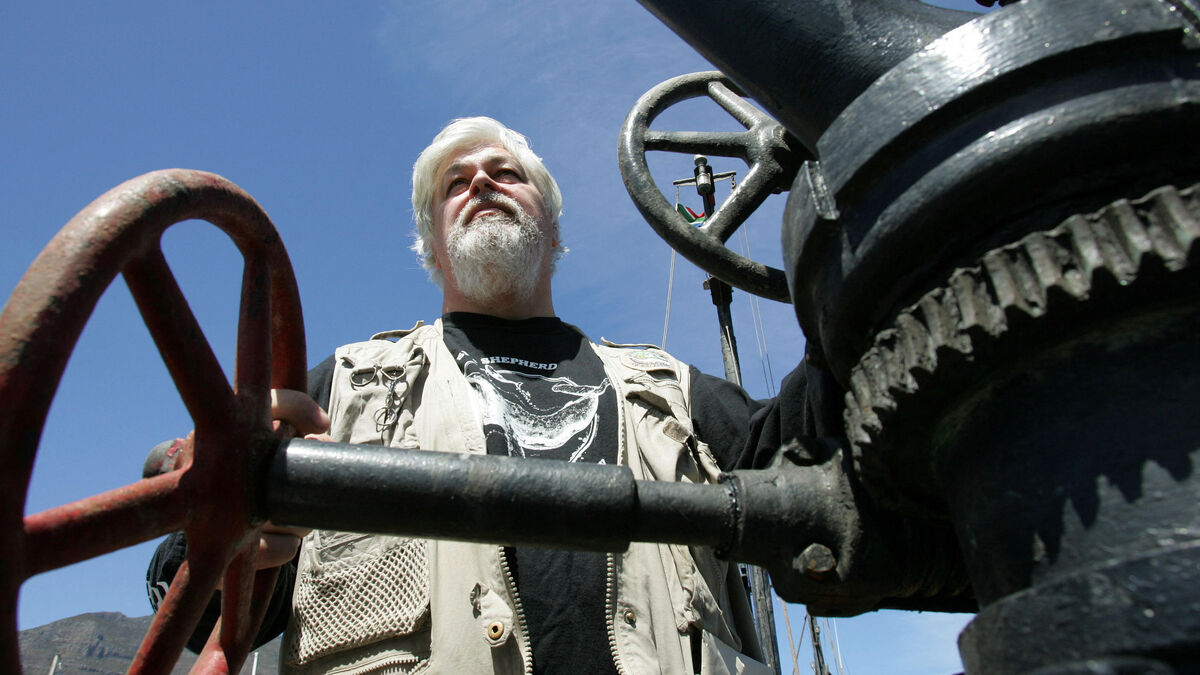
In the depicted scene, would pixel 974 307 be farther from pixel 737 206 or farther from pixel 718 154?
pixel 718 154

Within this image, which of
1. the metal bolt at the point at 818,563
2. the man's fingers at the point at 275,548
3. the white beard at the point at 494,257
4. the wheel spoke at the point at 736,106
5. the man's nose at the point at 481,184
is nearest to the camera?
the metal bolt at the point at 818,563

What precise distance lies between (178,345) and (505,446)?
50.9 inches

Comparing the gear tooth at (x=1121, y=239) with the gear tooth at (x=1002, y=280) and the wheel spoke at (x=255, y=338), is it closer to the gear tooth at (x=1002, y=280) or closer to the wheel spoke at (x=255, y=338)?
the gear tooth at (x=1002, y=280)

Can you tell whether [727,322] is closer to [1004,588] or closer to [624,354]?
[624,354]

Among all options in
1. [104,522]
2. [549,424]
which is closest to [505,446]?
[549,424]

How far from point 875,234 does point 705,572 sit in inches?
62.9

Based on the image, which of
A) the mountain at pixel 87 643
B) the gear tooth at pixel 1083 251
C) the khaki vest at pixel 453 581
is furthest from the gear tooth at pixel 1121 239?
the mountain at pixel 87 643

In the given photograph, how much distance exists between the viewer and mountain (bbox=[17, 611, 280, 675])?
4559cm

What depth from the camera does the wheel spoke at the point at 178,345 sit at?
0.80 meters

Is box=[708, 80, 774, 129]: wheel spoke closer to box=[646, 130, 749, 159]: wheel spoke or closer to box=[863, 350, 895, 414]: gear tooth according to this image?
box=[646, 130, 749, 159]: wheel spoke

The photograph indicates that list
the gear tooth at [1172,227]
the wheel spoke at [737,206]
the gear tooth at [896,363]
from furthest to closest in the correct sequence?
the wheel spoke at [737,206]
the gear tooth at [896,363]
the gear tooth at [1172,227]

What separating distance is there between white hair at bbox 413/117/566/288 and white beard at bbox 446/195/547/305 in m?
0.30

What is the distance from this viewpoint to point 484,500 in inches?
29.1

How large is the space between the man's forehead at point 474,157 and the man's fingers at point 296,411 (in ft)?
6.55
